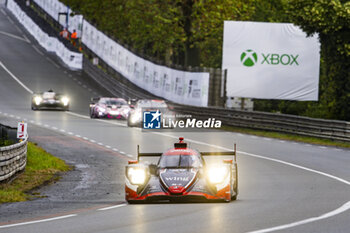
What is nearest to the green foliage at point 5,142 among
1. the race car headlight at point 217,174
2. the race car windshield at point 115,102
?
the race car headlight at point 217,174

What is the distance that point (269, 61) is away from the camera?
1858 inches

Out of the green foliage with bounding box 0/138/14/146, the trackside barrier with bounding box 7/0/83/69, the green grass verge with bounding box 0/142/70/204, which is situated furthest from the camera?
the trackside barrier with bounding box 7/0/83/69

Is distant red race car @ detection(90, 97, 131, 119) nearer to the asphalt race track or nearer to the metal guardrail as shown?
the asphalt race track

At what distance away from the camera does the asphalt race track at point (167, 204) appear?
1284 centimetres

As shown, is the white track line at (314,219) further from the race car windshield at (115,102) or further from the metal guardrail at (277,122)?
the race car windshield at (115,102)

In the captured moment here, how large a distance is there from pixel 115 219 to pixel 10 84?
54.6 m

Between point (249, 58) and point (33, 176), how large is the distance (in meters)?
26.6

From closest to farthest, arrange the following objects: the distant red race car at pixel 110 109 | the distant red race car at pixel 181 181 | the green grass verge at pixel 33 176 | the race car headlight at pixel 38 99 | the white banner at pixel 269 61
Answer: the distant red race car at pixel 181 181, the green grass verge at pixel 33 176, the distant red race car at pixel 110 109, the white banner at pixel 269 61, the race car headlight at pixel 38 99

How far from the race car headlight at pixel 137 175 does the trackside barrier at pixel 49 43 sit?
208 feet

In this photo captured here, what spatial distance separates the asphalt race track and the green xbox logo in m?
7.89

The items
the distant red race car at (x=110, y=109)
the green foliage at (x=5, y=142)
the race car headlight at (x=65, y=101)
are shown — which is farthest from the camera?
the race car headlight at (x=65, y=101)

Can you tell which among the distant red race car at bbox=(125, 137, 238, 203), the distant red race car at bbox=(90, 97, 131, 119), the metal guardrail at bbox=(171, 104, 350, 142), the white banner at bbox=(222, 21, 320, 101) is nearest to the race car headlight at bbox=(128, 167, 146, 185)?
the distant red race car at bbox=(125, 137, 238, 203)

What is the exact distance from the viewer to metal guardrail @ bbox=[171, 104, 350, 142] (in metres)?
34.5

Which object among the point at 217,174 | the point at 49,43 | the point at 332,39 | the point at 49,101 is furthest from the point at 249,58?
the point at 49,43
